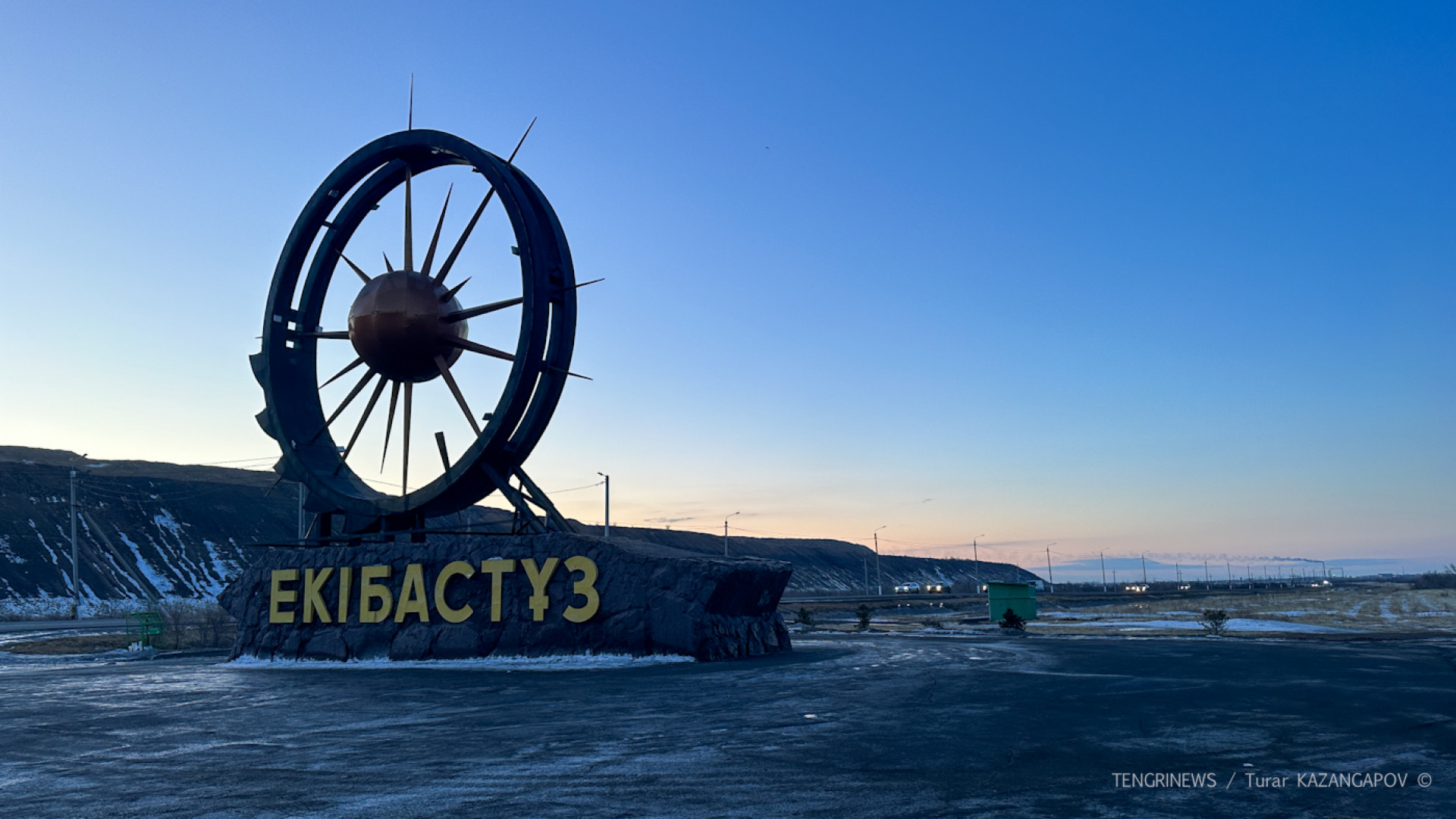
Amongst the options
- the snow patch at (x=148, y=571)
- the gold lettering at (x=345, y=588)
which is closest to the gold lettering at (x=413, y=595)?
the gold lettering at (x=345, y=588)

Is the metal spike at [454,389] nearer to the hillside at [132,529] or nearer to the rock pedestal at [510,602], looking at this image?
the rock pedestal at [510,602]

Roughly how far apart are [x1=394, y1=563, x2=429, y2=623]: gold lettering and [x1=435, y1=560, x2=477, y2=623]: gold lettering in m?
0.36

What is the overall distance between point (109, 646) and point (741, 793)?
109 feet

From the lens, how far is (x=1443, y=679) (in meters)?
14.1

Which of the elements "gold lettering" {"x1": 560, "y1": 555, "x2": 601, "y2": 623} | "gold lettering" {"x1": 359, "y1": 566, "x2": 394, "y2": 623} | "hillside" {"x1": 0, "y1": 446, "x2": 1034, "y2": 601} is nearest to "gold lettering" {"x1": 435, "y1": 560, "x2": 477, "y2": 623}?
"gold lettering" {"x1": 359, "y1": 566, "x2": 394, "y2": 623}

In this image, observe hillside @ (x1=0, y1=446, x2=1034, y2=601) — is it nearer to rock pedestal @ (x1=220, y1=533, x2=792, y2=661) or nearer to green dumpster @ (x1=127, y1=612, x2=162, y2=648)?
green dumpster @ (x1=127, y1=612, x2=162, y2=648)

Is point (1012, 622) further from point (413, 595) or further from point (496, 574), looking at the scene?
point (413, 595)

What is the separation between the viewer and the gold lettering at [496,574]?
20.5 meters

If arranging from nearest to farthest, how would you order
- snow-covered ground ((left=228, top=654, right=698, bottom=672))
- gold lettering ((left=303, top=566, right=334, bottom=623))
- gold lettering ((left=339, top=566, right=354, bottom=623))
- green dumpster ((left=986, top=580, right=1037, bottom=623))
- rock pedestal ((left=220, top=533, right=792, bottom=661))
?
1. snow-covered ground ((left=228, top=654, right=698, bottom=672))
2. rock pedestal ((left=220, top=533, right=792, bottom=661))
3. gold lettering ((left=339, top=566, right=354, bottom=623))
4. gold lettering ((left=303, top=566, right=334, bottom=623))
5. green dumpster ((left=986, top=580, right=1037, bottom=623))

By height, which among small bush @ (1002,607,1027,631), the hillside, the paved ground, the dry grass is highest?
the hillside


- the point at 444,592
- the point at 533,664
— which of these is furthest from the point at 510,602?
the point at 533,664

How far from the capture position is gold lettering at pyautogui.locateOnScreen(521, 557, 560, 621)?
66.2 ft

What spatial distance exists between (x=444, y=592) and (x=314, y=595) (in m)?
3.70

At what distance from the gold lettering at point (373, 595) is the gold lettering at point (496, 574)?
2569 millimetres
